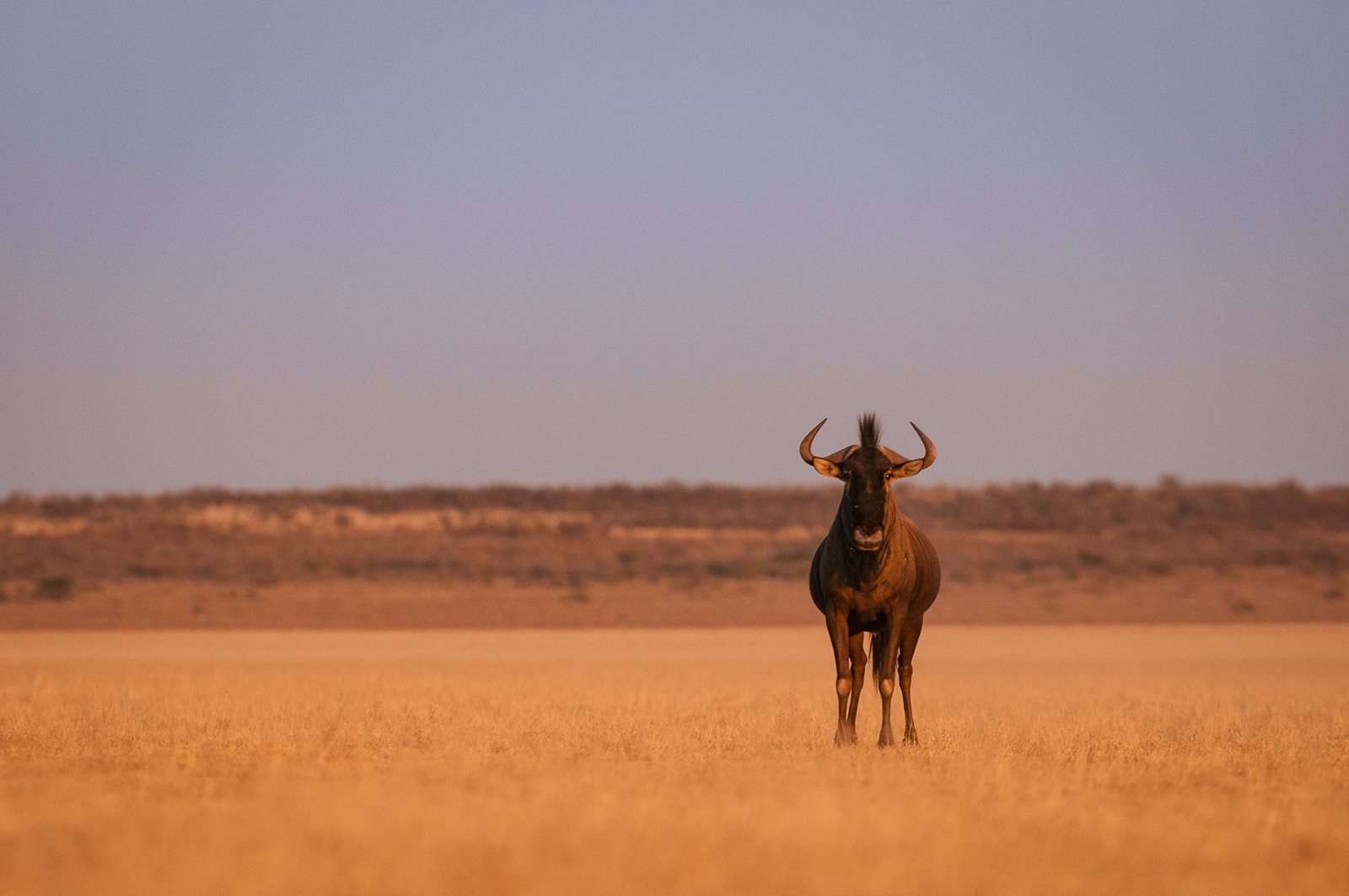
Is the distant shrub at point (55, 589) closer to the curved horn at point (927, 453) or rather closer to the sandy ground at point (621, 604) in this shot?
the sandy ground at point (621, 604)

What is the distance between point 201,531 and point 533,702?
35.4 meters

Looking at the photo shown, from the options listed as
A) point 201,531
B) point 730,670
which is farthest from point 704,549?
point 730,670

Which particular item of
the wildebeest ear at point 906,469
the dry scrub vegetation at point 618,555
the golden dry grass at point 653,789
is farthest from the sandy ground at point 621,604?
the wildebeest ear at point 906,469

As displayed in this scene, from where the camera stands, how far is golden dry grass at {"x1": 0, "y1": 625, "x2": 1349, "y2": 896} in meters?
6.25

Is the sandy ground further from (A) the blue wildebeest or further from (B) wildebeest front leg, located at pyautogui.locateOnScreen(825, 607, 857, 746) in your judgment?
(B) wildebeest front leg, located at pyautogui.locateOnScreen(825, 607, 857, 746)

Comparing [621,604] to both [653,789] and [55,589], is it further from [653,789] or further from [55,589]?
[653,789]

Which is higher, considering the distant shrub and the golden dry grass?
the golden dry grass

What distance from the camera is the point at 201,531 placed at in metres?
47.7

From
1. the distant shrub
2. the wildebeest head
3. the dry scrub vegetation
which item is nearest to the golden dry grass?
the wildebeest head

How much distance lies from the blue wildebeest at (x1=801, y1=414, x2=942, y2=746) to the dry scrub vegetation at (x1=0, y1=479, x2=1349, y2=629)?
74.6 feet

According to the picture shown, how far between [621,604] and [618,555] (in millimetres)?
6924

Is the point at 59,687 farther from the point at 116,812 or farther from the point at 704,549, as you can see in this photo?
the point at 704,549

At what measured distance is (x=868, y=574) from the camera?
11.5m

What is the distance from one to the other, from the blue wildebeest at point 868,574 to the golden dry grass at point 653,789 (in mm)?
564
